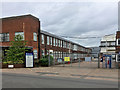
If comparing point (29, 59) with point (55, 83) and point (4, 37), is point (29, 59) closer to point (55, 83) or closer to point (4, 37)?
point (4, 37)

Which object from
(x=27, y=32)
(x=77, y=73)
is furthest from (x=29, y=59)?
(x=77, y=73)

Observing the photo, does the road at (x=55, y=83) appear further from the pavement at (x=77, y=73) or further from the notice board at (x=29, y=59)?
the notice board at (x=29, y=59)

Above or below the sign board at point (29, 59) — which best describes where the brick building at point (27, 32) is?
above

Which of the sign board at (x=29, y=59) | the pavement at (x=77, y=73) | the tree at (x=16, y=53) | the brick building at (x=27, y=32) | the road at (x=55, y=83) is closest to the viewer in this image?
the road at (x=55, y=83)

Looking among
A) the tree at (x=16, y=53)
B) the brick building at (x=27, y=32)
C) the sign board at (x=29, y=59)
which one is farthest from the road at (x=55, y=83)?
the brick building at (x=27, y=32)

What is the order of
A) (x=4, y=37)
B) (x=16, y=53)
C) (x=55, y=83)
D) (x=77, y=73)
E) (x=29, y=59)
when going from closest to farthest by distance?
1. (x=55, y=83)
2. (x=77, y=73)
3. (x=29, y=59)
4. (x=16, y=53)
5. (x=4, y=37)

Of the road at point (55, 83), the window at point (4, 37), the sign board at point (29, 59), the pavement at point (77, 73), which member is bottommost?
the pavement at point (77, 73)

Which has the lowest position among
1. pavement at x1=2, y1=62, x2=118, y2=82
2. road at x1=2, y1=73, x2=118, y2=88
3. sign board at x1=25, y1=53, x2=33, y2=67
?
pavement at x1=2, y1=62, x2=118, y2=82

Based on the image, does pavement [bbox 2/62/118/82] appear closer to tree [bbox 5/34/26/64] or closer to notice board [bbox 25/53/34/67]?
notice board [bbox 25/53/34/67]

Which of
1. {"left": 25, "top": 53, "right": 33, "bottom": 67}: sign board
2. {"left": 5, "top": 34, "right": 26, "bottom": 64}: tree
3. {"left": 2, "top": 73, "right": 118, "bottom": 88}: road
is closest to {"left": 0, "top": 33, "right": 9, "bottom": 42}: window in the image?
{"left": 5, "top": 34, "right": 26, "bottom": 64}: tree

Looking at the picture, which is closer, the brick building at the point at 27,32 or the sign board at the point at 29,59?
the sign board at the point at 29,59

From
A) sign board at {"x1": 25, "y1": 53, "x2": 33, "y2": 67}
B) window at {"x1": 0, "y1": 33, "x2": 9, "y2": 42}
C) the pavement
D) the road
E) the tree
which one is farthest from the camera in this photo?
window at {"x1": 0, "y1": 33, "x2": 9, "y2": 42}

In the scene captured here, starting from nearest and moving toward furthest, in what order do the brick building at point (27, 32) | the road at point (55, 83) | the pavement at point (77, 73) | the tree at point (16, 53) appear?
the road at point (55, 83), the pavement at point (77, 73), the tree at point (16, 53), the brick building at point (27, 32)

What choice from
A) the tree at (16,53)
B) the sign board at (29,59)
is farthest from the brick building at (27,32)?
the sign board at (29,59)
